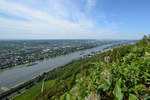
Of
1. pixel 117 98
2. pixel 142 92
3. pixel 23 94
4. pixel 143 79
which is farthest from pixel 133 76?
pixel 23 94

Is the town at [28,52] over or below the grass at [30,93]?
over

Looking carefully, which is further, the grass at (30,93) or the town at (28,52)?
the town at (28,52)

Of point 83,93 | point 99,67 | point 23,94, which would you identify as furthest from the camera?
point 23,94

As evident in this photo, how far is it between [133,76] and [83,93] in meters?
0.54

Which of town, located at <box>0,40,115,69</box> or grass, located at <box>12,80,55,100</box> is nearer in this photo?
grass, located at <box>12,80,55,100</box>

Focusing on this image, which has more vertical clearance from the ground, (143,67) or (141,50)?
(141,50)

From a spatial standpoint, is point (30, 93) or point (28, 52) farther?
point (28, 52)

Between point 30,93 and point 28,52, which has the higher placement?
point 28,52

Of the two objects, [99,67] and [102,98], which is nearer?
[102,98]

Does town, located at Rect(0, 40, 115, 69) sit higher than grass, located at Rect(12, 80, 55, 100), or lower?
higher

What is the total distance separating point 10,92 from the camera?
2305cm

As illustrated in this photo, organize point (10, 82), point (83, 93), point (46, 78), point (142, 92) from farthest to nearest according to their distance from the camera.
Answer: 1. point (46, 78)
2. point (10, 82)
3. point (83, 93)
4. point (142, 92)

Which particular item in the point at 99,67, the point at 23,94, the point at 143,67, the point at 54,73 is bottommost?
the point at 23,94

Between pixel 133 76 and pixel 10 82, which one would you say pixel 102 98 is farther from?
pixel 10 82
